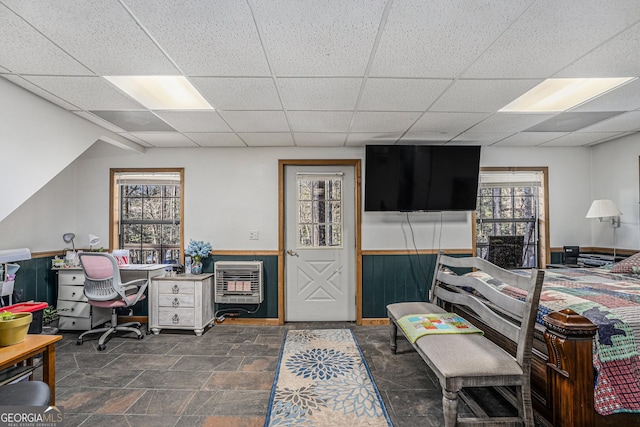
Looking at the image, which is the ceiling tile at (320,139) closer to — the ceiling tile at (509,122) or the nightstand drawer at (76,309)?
the ceiling tile at (509,122)

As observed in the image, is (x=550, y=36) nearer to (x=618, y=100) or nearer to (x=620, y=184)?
(x=618, y=100)

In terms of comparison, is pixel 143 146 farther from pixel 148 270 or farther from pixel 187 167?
pixel 148 270

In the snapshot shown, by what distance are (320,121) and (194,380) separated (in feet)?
8.74

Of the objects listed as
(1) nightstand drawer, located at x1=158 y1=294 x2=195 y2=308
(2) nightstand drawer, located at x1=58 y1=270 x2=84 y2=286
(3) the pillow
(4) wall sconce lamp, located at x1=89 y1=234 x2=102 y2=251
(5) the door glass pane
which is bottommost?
(1) nightstand drawer, located at x1=158 y1=294 x2=195 y2=308

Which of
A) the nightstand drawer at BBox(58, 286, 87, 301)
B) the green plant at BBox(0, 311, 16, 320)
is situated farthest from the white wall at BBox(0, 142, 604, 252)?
the green plant at BBox(0, 311, 16, 320)

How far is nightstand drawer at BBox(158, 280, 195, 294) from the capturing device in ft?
12.4

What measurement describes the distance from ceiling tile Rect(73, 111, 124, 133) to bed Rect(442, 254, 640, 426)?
13.2 ft

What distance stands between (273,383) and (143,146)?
3506 millimetres

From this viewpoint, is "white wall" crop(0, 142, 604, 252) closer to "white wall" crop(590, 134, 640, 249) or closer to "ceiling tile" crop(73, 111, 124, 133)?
"white wall" crop(590, 134, 640, 249)

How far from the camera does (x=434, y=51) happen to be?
1.95 m

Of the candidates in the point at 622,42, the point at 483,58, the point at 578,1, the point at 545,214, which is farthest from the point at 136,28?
the point at 545,214

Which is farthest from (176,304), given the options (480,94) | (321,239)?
(480,94)

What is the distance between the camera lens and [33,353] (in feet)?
5.70

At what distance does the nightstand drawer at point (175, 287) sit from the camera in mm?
3785
